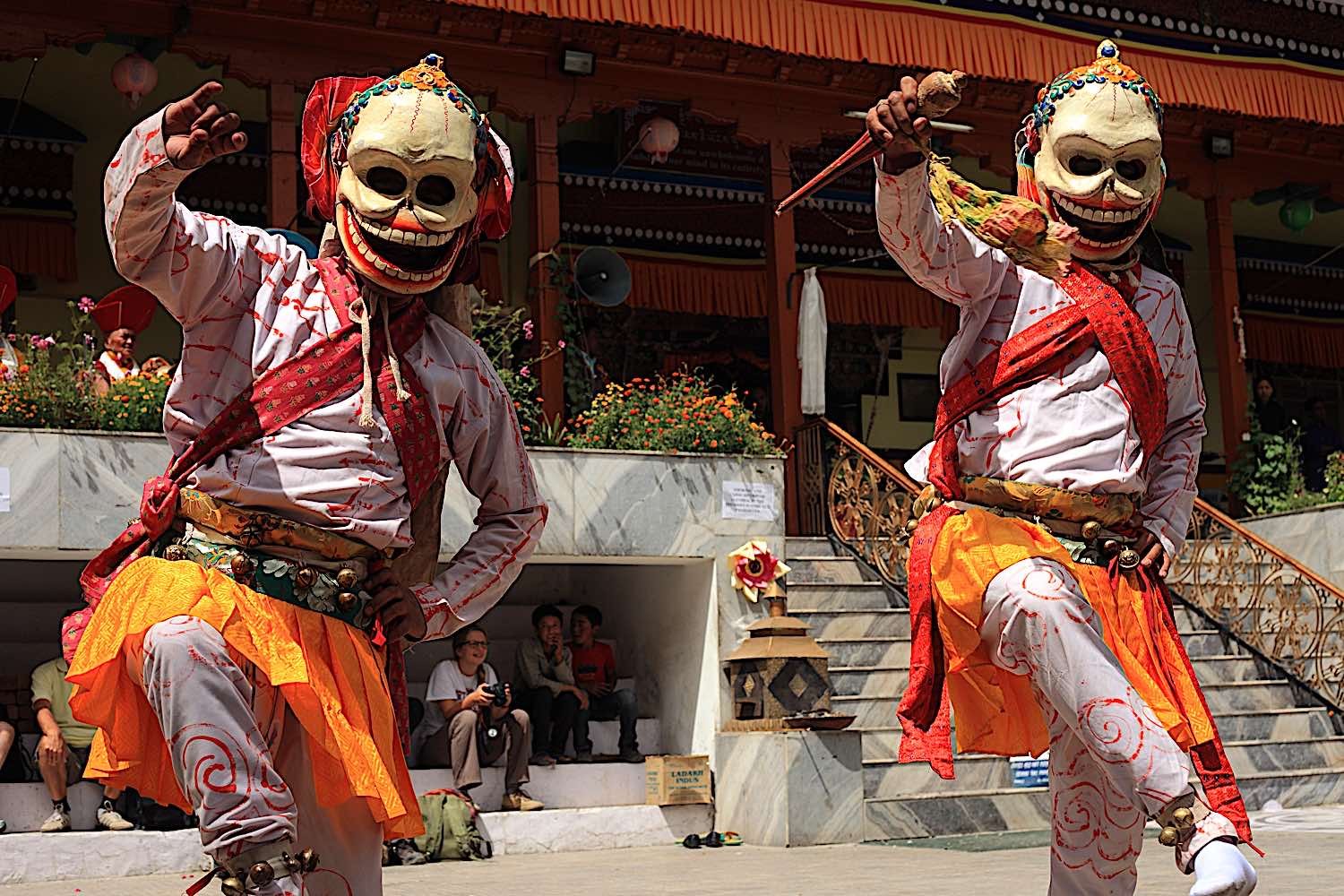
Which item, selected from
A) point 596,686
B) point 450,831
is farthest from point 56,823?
point 596,686

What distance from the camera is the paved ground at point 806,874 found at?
6805 millimetres

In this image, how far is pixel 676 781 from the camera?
33.6 feet

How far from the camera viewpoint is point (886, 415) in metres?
18.0

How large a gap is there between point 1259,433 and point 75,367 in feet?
32.1

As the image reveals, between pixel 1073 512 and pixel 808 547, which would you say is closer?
pixel 1073 512

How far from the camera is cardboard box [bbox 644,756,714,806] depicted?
10.2m

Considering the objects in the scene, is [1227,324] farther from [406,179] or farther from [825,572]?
[406,179]

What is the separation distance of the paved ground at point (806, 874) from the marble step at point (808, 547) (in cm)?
327

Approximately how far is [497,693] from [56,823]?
236cm

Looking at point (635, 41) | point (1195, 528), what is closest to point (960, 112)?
point (635, 41)

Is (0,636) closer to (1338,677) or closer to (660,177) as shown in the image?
(660,177)

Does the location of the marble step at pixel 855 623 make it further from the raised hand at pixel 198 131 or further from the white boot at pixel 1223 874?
the raised hand at pixel 198 131

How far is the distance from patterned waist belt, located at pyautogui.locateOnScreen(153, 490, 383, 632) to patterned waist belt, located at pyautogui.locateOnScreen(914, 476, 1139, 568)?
61.2 inches

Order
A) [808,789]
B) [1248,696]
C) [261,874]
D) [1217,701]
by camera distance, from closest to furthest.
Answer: [261,874]
[808,789]
[1217,701]
[1248,696]
